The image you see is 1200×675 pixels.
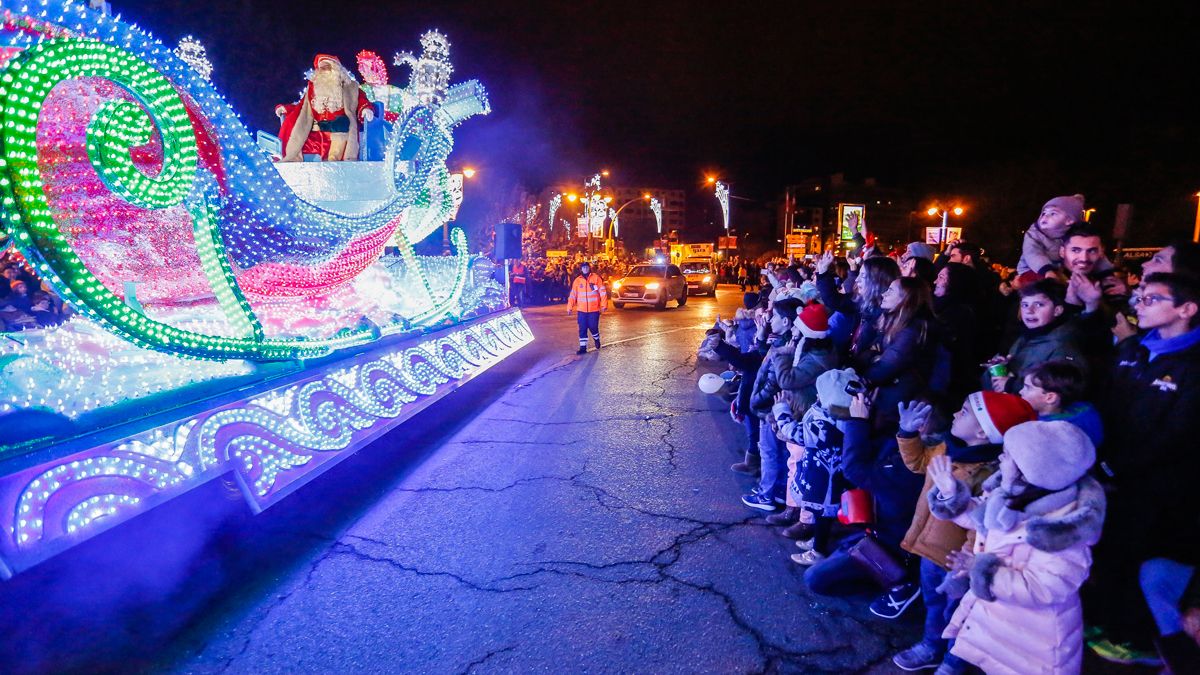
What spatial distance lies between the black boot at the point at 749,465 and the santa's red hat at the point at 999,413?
277 centimetres

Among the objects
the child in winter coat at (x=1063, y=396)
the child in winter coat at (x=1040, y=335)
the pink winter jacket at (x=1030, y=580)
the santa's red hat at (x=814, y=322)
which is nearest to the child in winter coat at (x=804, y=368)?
the santa's red hat at (x=814, y=322)

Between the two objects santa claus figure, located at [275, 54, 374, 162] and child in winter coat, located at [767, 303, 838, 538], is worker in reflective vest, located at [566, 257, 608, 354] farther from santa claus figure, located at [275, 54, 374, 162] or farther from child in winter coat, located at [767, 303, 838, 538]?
child in winter coat, located at [767, 303, 838, 538]

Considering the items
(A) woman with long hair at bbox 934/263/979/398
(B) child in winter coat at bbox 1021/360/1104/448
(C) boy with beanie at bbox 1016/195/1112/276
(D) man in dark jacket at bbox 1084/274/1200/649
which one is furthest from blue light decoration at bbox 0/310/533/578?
(C) boy with beanie at bbox 1016/195/1112/276

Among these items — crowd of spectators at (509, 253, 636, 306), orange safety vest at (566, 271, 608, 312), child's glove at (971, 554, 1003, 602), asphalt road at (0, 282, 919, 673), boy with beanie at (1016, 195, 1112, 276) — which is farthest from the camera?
crowd of spectators at (509, 253, 636, 306)

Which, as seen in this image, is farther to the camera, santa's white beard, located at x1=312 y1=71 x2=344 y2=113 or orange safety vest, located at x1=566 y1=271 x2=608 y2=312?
orange safety vest, located at x1=566 y1=271 x2=608 y2=312

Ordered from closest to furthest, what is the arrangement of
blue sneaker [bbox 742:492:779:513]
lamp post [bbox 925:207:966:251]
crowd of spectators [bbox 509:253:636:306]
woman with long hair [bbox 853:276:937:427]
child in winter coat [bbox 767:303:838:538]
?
woman with long hair [bbox 853:276:937:427]
child in winter coat [bbox 767:303:838:538]
blue sneaker [bbox 742:492:779:513]
crowd of spectators [bbox 509:253:636:306]
lamp post [bbox 925:207:966:251]

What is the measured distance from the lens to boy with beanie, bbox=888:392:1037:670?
95.1 inches

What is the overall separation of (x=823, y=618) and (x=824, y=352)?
158 cm

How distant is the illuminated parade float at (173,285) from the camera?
2736 mm

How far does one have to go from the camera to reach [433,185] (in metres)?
8.90

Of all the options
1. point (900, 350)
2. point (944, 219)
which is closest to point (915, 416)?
point (900, 350)

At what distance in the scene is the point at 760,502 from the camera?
4414 millimetres

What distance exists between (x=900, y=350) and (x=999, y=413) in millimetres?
1124

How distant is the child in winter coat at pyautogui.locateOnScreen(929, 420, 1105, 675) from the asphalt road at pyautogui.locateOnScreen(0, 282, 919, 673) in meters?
0.57
